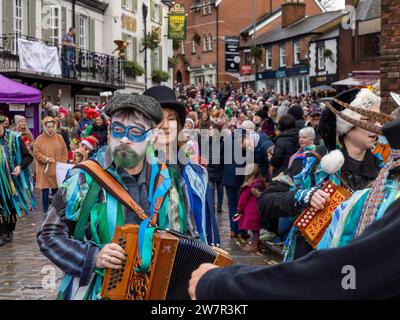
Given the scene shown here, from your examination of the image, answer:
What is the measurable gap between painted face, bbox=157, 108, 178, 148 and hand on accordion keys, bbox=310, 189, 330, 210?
0.93 metres

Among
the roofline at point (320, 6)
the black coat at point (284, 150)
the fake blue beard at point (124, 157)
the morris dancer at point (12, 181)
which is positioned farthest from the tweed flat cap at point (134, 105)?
the roofline at point (320, 6)

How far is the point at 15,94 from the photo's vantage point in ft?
51.1

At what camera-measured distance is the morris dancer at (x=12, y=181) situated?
10.6m

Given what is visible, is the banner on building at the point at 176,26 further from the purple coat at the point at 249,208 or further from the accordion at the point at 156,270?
the accordion at the point at 156,270

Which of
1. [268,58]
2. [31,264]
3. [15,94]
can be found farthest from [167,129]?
[268,58]

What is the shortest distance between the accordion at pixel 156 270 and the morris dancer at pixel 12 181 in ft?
25.3

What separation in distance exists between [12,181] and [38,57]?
13.8 metres

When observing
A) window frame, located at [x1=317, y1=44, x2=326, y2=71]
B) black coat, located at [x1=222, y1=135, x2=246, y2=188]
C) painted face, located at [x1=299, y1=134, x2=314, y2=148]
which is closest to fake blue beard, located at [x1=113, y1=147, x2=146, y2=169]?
painted face, located at [x1=299, y1=134, x2=314, y2=148]

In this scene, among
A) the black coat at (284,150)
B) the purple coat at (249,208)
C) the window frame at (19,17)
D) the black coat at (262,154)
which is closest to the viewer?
the black coat at (284,150)

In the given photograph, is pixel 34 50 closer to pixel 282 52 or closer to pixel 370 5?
pixel 370 5

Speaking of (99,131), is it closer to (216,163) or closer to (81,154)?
(81,154)

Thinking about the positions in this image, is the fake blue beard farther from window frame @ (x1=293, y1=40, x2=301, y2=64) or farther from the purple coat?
window frame @ (x1=293, y1=40, x2=301, y2=64)

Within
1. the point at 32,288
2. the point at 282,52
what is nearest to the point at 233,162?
the point at 32,288

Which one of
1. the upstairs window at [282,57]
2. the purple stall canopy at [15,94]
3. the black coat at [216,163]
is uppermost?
the upstairs window at [282,57]
